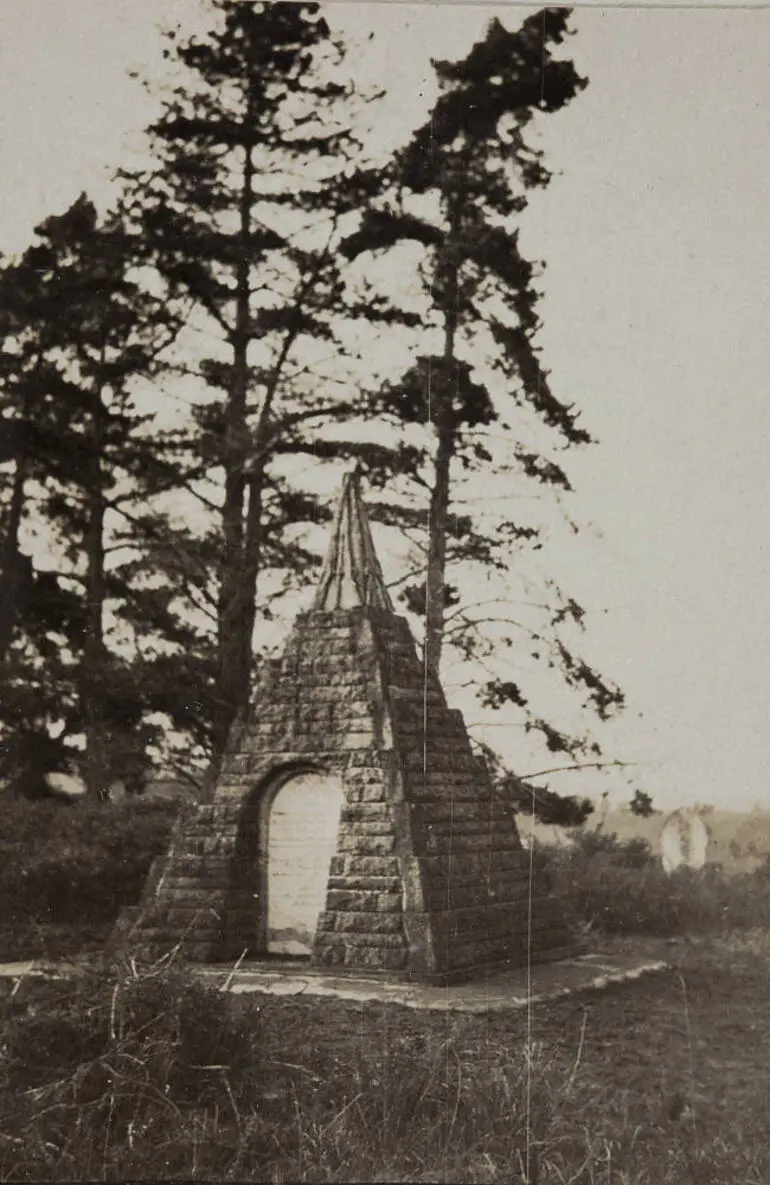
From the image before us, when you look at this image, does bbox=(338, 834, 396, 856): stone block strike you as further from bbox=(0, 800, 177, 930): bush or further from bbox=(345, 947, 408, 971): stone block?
bbox=(0, 800, 177, 930): bush

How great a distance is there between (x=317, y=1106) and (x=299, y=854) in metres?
5.64

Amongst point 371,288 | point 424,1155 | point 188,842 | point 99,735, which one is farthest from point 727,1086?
point 371,288

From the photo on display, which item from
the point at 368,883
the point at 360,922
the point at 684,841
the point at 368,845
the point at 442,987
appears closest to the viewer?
the point at 442,987

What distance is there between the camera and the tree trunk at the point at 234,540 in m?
15.8

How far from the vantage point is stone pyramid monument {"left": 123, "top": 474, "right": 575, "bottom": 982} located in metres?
12.2

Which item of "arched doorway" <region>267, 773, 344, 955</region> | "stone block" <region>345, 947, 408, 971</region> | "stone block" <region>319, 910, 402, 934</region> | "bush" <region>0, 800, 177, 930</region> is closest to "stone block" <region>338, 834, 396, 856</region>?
"arched doorway" <region>267, 773, 344, 955</region>

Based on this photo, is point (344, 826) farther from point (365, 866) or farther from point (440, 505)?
point (440, 505)

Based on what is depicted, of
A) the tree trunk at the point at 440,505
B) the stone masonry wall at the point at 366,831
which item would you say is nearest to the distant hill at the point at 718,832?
the stone masonry wall at the point at 366,831

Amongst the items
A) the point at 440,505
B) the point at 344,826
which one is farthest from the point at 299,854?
the point at 440,505

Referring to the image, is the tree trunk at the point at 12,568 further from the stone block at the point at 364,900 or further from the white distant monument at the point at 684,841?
the white distant monument at the point at 684,841

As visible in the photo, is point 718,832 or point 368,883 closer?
point 368,883

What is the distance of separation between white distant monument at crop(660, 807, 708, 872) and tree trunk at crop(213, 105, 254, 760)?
5.54 meters

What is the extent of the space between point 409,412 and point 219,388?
2.34m

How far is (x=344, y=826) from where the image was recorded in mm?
12578
